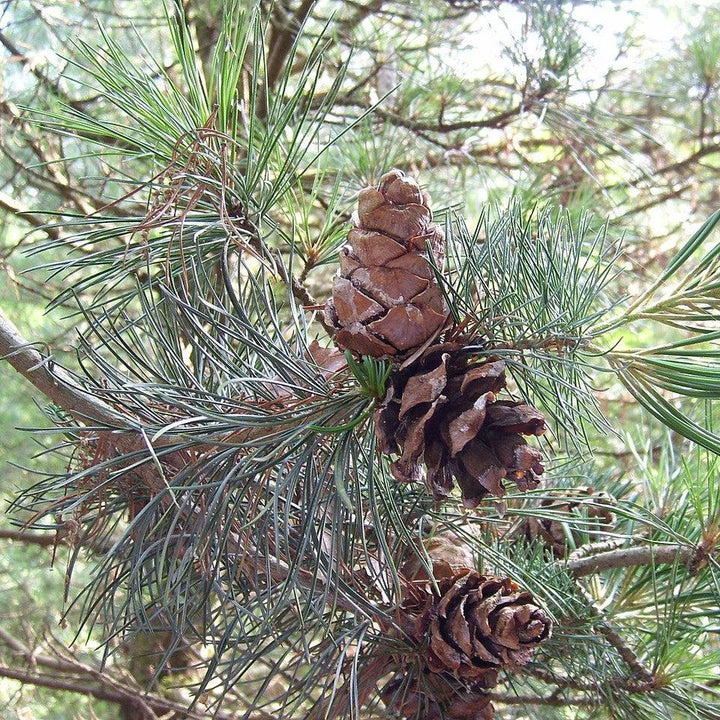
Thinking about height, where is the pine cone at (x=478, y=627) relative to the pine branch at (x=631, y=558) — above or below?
above

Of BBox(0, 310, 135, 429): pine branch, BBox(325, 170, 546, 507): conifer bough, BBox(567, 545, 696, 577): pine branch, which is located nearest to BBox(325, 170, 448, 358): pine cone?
BBox(325, 170, 546, 507): conifer bough

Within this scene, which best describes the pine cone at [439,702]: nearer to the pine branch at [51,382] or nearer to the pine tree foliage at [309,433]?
the pine tree foliage at [309,433]

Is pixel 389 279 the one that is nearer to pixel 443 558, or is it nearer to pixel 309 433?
pixel 309 433

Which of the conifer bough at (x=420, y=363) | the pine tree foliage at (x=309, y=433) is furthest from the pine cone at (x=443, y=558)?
the conifer bough at (x=420, y=363)

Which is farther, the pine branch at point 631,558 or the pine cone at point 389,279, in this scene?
the pine branch at point 631,558

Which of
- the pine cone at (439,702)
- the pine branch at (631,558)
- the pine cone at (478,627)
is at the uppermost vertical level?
the pine cone at (478,627)

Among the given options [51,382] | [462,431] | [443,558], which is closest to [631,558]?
[443,558]

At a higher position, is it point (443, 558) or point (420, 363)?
point (420, 363)
